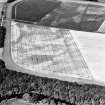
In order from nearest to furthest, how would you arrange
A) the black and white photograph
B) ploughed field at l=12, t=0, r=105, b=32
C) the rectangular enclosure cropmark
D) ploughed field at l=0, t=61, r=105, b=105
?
ploughed field at l=0, t=61, r=105, b=105
the black and white photograph
the rectangular enclosure cropmark
ploughed field at l=12, t=0, r=105, b=32

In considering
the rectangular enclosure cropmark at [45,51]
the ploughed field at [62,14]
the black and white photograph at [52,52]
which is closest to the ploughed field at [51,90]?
the black and white photograph at [52,52]

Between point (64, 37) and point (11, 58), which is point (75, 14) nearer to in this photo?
point (64, 37)

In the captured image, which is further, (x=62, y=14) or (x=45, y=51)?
(x=62, y=14)

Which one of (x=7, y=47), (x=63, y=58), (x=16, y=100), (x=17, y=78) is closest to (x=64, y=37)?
(x=63, y=58)

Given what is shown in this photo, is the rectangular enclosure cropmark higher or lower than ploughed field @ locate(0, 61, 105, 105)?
lower

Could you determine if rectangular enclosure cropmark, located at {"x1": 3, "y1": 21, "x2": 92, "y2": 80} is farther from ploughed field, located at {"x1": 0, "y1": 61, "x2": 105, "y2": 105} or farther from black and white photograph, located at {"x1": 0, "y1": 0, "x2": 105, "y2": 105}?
ploughed field, located at {"x1": 0, "y1": 61, "x2": 105, "y2": 105}

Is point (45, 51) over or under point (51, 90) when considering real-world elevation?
under

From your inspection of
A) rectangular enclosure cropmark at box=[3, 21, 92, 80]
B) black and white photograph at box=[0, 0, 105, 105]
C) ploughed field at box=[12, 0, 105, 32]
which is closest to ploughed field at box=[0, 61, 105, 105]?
black and white photograph at box=[0, 0, 105, 105]

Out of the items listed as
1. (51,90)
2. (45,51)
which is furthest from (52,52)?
(51,90)

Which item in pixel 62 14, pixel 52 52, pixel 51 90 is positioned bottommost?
pixel 52 52

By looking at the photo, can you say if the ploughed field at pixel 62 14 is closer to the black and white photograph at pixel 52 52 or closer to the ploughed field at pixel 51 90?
the black and white photograph at pixel 52 52

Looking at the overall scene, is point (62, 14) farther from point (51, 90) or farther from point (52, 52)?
point (51, 90)
